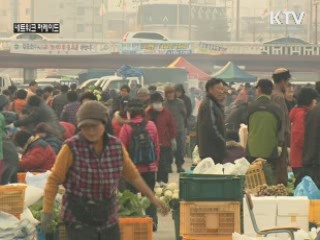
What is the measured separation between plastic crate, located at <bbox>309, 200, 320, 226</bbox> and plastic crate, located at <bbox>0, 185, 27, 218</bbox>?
99.0 inches

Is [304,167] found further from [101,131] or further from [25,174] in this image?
[101,131]

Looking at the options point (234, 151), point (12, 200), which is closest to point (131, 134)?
point (234, 151)

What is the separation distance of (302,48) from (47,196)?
107 m

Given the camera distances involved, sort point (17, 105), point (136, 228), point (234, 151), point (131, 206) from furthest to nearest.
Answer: point (17, 105) < point (234, 151) < point (131, 206) < point (136, 228)

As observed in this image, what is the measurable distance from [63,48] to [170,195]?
91994mm

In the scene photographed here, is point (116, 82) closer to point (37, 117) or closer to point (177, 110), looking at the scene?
point (177, 110)

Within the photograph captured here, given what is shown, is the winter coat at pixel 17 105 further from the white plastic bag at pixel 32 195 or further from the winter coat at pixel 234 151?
the white plastic bag at pixel 32 195

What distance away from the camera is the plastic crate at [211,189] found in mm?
12258

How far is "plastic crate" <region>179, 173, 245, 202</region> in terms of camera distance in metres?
12.3

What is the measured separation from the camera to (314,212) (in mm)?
12742

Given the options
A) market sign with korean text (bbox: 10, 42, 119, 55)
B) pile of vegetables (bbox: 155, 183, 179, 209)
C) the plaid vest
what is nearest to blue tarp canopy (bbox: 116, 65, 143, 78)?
pile of vegetables (bbox: 155, 183, 179, 209)

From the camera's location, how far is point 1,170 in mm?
15070

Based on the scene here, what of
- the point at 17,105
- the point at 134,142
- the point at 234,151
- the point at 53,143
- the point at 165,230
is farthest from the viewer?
the point at 17,105

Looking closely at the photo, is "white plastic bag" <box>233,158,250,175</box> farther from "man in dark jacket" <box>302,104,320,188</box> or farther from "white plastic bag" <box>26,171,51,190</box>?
"white plastic bag" <box>26,171,51,190</box>
